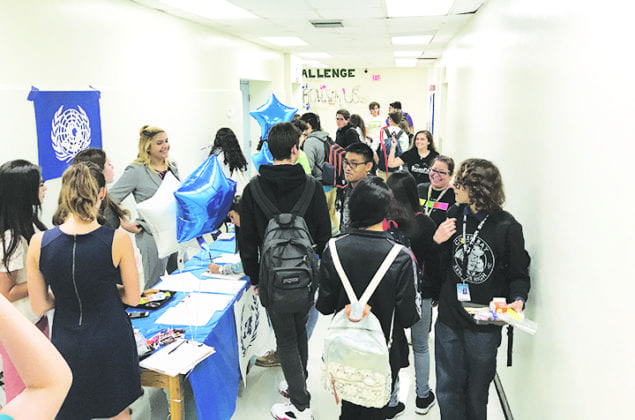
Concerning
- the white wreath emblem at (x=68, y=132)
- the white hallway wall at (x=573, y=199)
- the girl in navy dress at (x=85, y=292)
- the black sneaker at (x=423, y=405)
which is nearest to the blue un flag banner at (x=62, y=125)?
the white wreath emblem at (x=68, y=132)

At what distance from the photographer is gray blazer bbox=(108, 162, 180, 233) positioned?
3.54 metres

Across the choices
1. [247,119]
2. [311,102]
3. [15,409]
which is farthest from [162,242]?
[311,102]

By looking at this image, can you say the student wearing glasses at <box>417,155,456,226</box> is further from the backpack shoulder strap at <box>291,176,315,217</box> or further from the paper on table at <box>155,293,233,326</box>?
the paper on table at <box>155,293,233,326</box>

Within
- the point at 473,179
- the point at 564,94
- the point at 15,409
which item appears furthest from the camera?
the point at 473,179

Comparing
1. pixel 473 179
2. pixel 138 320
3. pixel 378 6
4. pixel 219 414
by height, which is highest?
pixel 378 6

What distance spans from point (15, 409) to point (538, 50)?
2.66 metres

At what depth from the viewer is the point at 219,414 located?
247 cm

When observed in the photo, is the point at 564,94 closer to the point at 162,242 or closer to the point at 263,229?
the point at 263,229

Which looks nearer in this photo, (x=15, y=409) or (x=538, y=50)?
(x=15, y=409)

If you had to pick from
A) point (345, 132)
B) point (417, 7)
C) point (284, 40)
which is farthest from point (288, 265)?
point (284, 40)

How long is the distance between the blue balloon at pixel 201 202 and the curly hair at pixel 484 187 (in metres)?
1.32

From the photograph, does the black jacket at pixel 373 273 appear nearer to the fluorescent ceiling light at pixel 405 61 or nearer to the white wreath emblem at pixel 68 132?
the white wreath emblem at pixel 68 132

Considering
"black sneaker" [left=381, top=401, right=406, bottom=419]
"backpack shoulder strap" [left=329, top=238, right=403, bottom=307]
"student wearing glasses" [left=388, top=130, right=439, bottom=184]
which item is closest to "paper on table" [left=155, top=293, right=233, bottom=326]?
"backpack shoulder strap" [left=329, top=238, right=403, bottom=307]

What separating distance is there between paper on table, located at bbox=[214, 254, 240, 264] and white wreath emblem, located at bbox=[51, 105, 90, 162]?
1.56m
